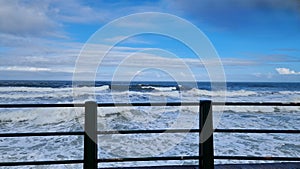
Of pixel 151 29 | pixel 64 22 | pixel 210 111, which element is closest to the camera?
pixel 210 111

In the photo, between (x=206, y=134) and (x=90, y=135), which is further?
(x=206, y=134)

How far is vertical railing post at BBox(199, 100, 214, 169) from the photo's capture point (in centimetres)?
218

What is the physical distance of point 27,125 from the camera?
9.05 m

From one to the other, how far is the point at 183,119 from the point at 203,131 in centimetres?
743

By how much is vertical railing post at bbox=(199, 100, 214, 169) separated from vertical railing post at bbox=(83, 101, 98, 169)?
88 centimetres

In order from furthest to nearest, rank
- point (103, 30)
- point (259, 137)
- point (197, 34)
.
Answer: point (259, 137)
point (197, 34)
point (103, 30)

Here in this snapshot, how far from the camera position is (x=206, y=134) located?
2.20 metres

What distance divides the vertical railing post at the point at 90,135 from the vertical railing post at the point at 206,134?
0.88 meters

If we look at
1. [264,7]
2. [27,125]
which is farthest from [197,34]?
[27,125]

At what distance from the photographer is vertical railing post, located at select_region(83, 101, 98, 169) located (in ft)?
6.87

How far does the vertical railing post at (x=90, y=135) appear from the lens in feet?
6.87

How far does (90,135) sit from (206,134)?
0.96 m

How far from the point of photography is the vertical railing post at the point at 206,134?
7.16 feet

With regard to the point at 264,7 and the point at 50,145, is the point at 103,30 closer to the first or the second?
the point at 264,7
